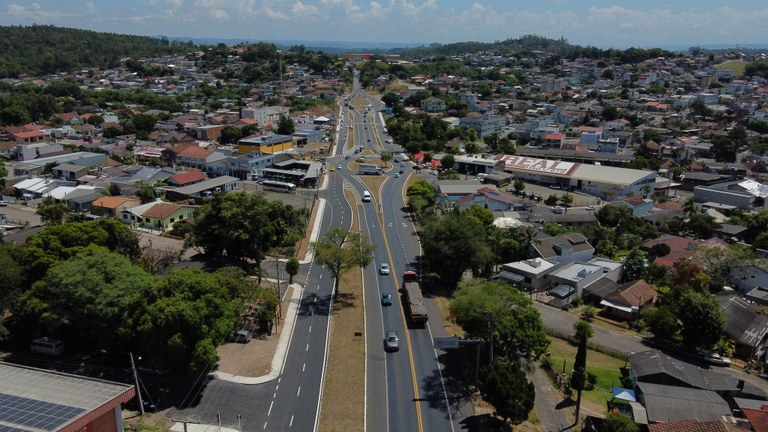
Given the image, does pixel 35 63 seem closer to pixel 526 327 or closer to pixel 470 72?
pixel 470 72

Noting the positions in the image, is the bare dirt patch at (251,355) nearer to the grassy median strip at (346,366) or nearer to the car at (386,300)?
the grassy median strip at (346,366)

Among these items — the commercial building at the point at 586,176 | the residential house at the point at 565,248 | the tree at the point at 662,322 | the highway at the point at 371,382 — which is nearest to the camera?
the highway at the point at 371,382

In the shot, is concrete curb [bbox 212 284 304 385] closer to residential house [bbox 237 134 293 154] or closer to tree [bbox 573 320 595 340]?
tree [bbox 573 320 595 340]

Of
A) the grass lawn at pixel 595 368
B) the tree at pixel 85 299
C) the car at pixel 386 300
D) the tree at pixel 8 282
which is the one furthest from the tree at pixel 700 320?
the tree at pixel 8 282

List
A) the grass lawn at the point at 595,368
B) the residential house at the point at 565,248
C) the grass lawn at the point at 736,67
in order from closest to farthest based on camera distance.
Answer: the grass lawn at the point at 595,368
the residential house at the point at 565,248
the grass lawn at the point at 736,67

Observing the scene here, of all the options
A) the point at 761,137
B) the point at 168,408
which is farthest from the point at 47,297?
the point at 761,137

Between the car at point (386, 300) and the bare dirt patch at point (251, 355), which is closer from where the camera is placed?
the bare dirt patch at point (251, 355)

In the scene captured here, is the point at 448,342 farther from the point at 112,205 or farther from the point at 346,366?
the point at 112,205
